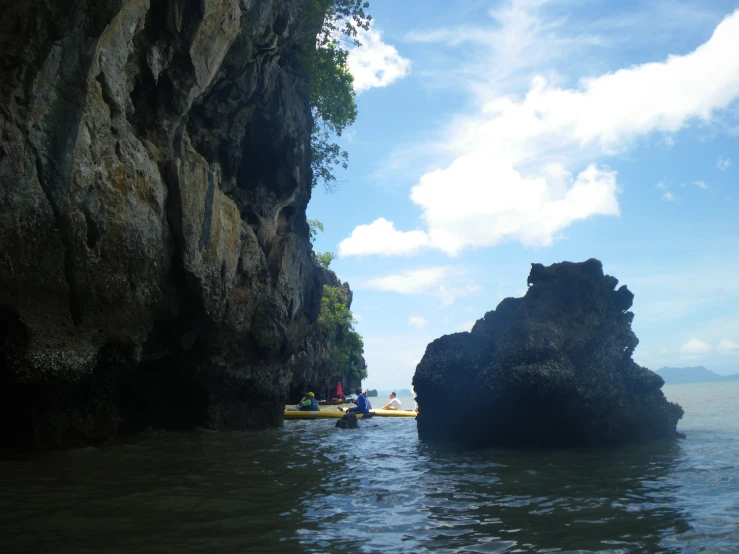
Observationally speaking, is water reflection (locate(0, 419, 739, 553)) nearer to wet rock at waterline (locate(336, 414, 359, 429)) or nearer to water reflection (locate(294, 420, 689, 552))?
water reflection (locate(294, 420, 689, 552))

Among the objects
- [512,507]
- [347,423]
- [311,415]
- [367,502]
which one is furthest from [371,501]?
[311,415]

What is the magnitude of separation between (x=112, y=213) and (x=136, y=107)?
10.8ft

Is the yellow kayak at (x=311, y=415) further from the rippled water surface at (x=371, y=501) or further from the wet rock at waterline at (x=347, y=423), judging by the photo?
the rippled water surface at (x=371, y=501)

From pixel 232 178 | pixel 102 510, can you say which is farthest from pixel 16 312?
pixel 232 178

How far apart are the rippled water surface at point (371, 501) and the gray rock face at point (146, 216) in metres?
2.01

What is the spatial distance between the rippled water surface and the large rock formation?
1.06 m

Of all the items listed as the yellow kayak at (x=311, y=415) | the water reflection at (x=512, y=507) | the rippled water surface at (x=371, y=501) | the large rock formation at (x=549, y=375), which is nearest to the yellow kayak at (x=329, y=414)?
the yellow kayak at (x=311, y=415)

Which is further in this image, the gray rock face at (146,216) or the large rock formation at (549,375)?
the large rock formation at (549,375)

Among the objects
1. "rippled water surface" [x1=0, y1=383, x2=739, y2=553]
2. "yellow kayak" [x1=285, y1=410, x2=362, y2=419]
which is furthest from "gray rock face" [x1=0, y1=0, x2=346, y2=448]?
"yellow kayak" [x1=285, y1=410, x2=362, y2=419]

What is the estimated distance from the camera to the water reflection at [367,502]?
5160mm

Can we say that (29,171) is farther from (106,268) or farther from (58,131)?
(106,268)

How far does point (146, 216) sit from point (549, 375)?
880 cm

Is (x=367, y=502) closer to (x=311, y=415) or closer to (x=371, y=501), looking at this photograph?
(x=371, y=501)

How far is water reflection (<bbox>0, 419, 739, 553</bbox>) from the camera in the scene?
16.9 feet
